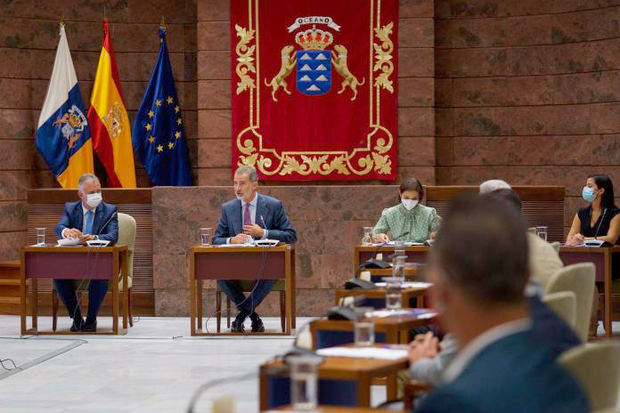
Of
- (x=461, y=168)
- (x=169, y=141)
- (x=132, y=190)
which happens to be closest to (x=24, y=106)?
(x=169, y=141)

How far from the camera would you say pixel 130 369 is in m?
6.55

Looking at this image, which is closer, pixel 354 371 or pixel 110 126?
pixel 354 371

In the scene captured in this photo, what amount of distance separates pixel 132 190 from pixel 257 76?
6.68 ft

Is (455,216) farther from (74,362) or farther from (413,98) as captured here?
(413,98)

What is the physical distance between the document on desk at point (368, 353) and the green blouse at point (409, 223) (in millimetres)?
4769

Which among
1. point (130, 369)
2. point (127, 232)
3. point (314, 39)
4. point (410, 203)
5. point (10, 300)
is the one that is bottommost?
point (130, 369)

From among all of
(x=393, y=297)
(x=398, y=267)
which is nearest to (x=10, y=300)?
(x=398, y=267)

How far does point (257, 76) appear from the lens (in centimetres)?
1073

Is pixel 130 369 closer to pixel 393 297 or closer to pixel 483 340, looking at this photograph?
pixel 393 297

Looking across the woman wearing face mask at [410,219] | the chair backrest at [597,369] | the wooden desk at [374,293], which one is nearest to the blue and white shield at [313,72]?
the woman wearing face mask at [410,219]

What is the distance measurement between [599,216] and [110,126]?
5.28 meters

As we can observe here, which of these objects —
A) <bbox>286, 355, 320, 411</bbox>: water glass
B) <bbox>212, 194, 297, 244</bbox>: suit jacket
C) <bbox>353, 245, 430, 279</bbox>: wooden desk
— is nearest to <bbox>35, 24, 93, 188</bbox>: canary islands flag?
<bbox>212, 194, 297, 244</bbox>: suit jacket

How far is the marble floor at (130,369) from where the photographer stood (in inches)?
214

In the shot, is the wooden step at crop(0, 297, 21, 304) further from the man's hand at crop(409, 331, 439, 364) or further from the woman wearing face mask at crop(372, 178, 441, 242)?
the man's hand at crop(409, 331, 439, 364)
